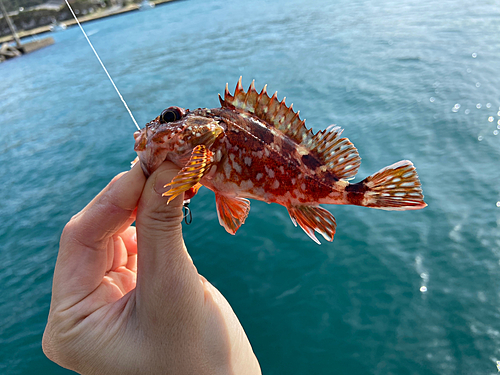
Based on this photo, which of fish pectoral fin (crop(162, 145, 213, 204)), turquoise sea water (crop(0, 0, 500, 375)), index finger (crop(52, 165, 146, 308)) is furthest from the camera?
turquoise sea water (crop(0, 0, 500, 375))

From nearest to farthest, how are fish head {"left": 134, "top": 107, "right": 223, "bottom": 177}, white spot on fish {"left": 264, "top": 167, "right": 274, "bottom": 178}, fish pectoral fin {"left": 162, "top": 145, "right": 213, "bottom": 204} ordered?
fish pectoral fin {"left": 162, "top": 145, "right": 213, "bottom": 204} < fish head {"left": 134, "top": 107, "right": 223, "bottom": 177} < white spot on fish {"left": 264, "top": 167, "right": 274, "bottom": 178}

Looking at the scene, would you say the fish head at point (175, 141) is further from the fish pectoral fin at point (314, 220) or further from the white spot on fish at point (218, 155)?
the fish pectoral fin at point (314, 220)

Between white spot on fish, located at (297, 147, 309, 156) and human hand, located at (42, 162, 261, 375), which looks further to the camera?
white spot on fish, located at (297, 147, 309, 156)

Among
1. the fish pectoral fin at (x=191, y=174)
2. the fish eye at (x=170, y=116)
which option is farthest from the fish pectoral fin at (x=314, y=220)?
the fish eye at (x=170, y=116)

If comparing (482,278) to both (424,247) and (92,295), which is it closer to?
(424,247)

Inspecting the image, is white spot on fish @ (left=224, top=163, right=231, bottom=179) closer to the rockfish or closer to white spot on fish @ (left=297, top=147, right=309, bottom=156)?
the rockfish

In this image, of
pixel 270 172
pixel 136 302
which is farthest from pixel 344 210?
pixel 136 302

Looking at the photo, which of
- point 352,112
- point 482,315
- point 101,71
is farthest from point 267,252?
point 101,71

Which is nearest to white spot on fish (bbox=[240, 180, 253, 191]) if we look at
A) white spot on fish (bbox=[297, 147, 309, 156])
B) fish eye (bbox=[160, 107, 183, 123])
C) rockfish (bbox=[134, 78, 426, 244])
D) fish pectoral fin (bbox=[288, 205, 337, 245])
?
rockfish (bbox=[134, 78, 426, 244])
